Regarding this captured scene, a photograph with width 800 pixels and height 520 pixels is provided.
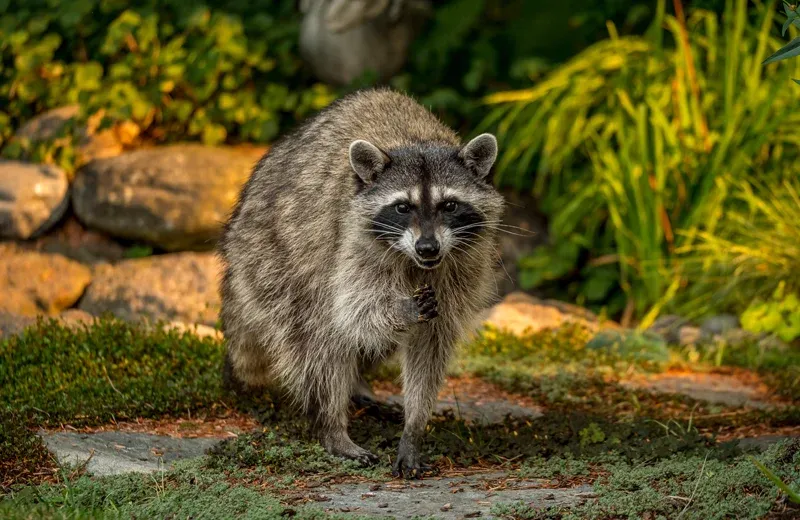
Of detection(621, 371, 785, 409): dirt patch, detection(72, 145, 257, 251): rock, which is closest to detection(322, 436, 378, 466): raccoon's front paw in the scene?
detection(621, 371, 785, 409): dirt patch

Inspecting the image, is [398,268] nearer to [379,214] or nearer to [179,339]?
[379,214]

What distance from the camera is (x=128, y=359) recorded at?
18.2 ft

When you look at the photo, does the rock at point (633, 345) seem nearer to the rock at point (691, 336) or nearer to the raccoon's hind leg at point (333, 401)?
the rock at point (691, 336)

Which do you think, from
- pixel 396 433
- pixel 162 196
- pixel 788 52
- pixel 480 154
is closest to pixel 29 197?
pixel 162 196

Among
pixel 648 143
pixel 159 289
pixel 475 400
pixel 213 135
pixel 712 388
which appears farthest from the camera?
pixel 213 135

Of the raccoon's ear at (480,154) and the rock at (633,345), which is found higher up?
the raccoon's ear at (480,154)

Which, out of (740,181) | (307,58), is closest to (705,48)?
(740,181)

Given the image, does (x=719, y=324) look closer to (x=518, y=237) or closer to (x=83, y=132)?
(x=518, y=237)

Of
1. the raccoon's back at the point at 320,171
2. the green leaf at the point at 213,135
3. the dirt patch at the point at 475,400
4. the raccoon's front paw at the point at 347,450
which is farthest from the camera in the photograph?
the green leaf at the point at 213,135

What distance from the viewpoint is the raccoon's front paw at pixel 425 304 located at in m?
4.22

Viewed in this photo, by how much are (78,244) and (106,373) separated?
10.1 ft

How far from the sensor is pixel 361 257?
434 centimetres

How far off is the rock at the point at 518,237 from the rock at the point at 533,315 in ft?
1.63

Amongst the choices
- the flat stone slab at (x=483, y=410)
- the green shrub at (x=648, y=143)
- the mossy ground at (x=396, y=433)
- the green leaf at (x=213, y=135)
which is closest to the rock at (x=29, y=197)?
the green leaf at (x=213, y=135)
